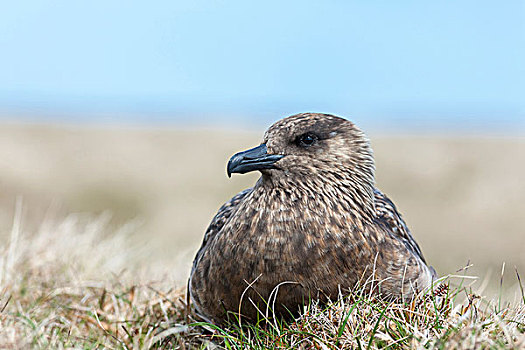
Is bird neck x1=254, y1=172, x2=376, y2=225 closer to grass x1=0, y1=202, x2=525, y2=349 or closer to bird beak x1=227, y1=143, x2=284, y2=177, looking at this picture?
bird beak x1=227, y1=143, x2=284, y2=177

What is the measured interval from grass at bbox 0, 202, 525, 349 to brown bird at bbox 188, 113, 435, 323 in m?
0.12

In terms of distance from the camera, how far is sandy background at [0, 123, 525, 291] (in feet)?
38.4

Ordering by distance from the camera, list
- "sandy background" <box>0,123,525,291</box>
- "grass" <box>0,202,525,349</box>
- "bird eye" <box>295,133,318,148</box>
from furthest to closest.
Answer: "sandy background" <box>0,123,525,291</box>, "bird eye" <box>295,133,318,148</box>, "grass" <box>0,202,525,349</box>

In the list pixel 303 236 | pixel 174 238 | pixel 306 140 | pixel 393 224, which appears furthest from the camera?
pixel 174 238

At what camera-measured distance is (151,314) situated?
419 cm

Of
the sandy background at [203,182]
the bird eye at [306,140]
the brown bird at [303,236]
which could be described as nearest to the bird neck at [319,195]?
the brown bird at [303,236]

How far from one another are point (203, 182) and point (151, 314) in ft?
34.8

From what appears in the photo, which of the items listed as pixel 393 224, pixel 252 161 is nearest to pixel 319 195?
pixel 252 161

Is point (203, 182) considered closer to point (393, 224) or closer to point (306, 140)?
point (393, 224)

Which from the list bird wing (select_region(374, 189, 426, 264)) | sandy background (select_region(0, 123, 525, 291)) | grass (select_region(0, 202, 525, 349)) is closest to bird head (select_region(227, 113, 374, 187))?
bird wing (select_region(374, 189, 426, 264))

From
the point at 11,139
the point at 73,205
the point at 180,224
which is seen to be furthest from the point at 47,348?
the point at 11,139

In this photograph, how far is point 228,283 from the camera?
11.1ft

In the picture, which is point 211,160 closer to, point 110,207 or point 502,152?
point 110,207

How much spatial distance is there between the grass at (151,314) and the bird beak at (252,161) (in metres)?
0.76
